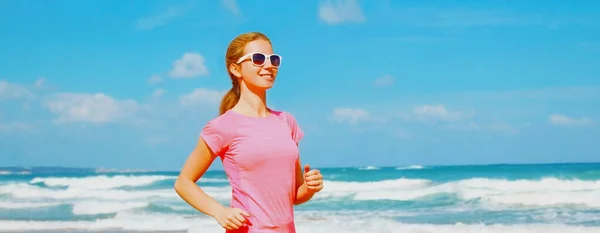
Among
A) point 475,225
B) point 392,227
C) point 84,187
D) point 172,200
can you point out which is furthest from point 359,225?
point 84,187

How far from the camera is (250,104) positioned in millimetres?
2842

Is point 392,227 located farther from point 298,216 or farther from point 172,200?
point 172,200

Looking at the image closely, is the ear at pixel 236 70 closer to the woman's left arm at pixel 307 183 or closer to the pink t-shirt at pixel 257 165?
the pink t-shirt at pixel 257 165

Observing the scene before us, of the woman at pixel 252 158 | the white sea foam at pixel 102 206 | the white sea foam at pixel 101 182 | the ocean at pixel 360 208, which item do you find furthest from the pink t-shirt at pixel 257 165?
the white sea foam at pixel 101 182

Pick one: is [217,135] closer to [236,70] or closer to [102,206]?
[236,70]

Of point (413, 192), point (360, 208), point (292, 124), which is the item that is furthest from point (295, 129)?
point (413, 192)

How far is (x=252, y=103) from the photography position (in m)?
2.84

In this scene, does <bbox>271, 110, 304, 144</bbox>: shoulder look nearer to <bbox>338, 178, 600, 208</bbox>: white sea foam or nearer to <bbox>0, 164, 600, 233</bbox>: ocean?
<bbox>0, 164, 600, 233</bbox>: ocean

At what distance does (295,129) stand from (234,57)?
325mm

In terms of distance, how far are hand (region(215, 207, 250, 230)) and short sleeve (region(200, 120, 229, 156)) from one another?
8.0 inches

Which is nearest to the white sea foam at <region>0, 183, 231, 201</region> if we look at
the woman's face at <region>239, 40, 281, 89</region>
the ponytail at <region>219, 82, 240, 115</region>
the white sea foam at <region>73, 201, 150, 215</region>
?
the white sea foam at <region>73, 201, 150, 215</region>

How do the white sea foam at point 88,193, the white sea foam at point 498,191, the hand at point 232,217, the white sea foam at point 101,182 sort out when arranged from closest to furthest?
the hand at point 232,217
the white sea foam at point 498,191
the white sea foam at point 88,193
the white sea foam at point 101,182

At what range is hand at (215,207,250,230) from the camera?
2660mm

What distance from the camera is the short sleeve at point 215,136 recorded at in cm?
274
